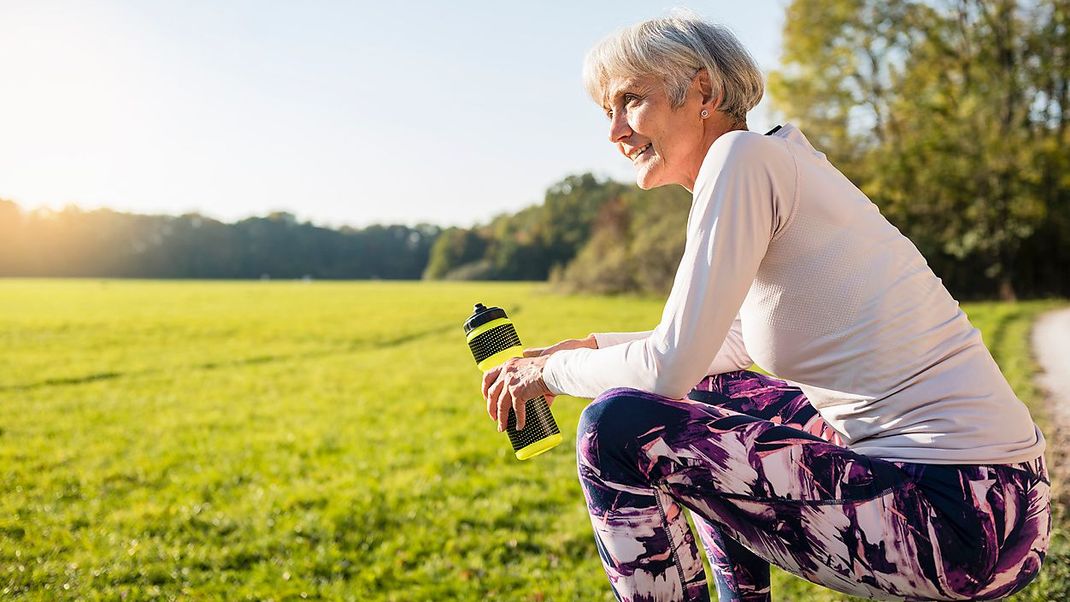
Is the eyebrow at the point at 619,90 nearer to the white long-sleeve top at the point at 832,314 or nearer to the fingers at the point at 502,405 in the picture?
the white long-sleeve top at the point at 832,314

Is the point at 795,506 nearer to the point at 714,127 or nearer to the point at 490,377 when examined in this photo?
the point at 490,377

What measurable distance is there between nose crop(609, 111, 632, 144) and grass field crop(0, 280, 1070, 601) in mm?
2065

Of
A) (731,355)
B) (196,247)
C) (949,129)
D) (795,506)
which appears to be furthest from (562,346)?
(196,247)

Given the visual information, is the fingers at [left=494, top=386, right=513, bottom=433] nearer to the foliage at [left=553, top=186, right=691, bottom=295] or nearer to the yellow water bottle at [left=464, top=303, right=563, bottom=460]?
the yellow water bottle at [left=464, top=303, right=563, bottom=460]

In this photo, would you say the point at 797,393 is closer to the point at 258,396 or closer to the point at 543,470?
the point at 543,470

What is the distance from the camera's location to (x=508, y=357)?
2244mm

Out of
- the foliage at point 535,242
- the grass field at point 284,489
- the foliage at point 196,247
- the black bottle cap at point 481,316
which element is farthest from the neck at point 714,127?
the foliage at point 196,247

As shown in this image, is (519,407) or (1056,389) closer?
(519,407)

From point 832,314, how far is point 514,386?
83 cm

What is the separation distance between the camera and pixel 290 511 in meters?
4.52

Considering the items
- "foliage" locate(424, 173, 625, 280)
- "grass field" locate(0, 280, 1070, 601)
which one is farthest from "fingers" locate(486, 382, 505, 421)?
"foliage" locate(424, 173, 625, 280)

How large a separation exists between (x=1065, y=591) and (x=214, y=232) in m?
90.7

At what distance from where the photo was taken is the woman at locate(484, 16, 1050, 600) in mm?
1628

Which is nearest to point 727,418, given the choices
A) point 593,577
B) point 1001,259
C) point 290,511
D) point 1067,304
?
point 593,577
